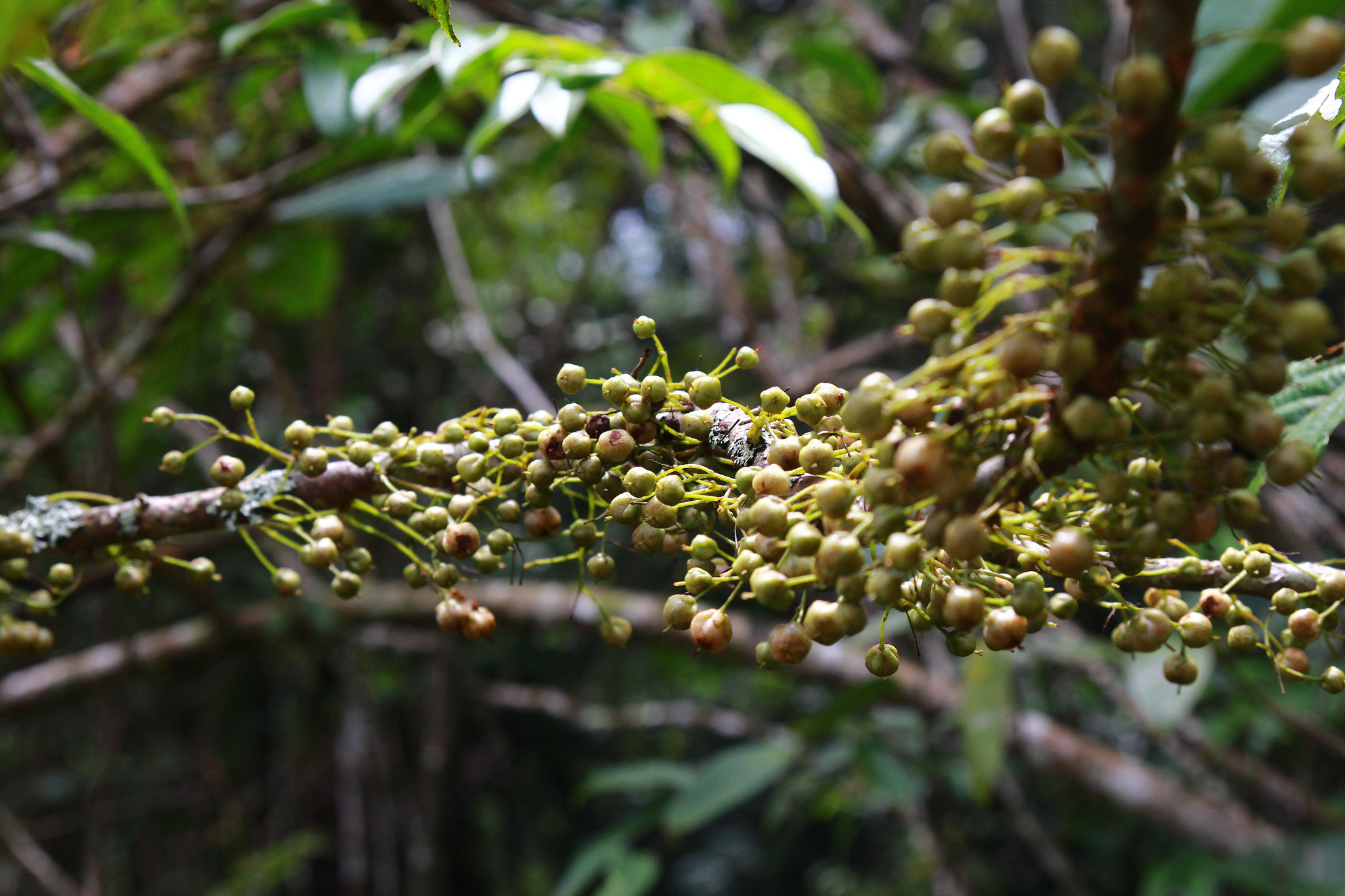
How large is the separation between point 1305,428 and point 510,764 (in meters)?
3.35

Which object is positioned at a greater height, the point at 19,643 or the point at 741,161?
the point at 741,161

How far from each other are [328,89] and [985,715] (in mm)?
1674

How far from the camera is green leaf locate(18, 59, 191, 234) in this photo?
78 centimetres

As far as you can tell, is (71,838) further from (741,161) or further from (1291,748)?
(1291,748)

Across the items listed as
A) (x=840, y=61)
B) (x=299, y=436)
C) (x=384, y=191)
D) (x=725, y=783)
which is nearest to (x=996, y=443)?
(x=299, y=436)

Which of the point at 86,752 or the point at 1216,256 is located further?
the point at 86,752

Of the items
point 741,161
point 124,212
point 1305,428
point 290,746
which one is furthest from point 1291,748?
point 124,212

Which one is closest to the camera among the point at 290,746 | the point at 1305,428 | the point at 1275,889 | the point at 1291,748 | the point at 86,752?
the point at 1305,428

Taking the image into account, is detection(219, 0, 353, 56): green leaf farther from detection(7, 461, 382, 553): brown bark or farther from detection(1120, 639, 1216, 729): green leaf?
detection(1120, 639, 1216, 729): green leaf

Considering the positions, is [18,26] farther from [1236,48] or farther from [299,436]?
[1236,48]

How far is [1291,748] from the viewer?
9.28 ft

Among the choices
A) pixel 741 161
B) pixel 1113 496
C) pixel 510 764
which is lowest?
pixel 510 764

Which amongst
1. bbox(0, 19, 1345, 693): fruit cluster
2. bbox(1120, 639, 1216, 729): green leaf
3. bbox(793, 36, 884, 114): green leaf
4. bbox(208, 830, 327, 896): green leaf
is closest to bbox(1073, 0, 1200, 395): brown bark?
bbox(0, 19, 1345, 693): fruit cluster

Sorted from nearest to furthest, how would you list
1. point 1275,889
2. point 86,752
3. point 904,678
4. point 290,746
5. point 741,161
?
point 741,161 < point 1275,889 < point 904,678 < point 290,746 < point 86,752
